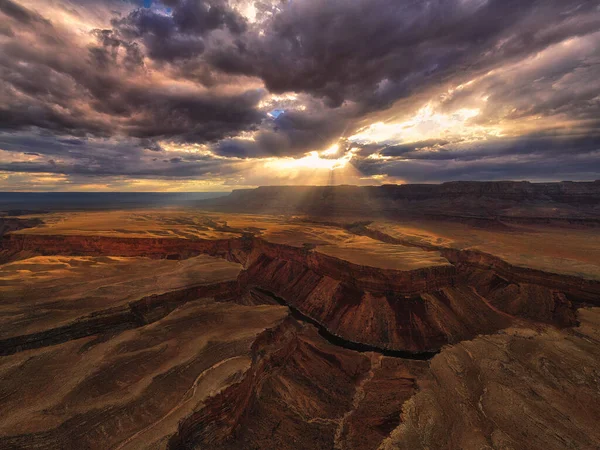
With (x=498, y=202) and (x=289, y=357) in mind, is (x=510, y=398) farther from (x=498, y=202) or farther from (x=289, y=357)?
(x=498, y=202)

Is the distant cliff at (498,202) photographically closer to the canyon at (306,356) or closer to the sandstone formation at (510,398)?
the canyon at (306,356)

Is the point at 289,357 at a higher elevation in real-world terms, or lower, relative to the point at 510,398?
lower

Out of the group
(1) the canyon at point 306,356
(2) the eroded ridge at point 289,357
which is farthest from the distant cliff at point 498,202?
(2) the eroded ridge at point 289,357

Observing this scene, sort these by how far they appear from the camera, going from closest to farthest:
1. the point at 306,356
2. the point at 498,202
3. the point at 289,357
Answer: the point at 289,357 → the point at 306,356 → the point at 498,202

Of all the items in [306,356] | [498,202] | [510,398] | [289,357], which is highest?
[510,398]

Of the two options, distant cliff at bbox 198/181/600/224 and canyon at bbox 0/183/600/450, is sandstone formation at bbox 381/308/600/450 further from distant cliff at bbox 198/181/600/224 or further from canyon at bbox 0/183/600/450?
distant cliff at bbox 198/181/600/224

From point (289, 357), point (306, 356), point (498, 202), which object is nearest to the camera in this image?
point (289, 357)

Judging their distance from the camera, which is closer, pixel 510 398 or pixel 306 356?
pixel 510 398

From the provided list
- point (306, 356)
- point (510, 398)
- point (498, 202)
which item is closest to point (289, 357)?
point (306, 356)

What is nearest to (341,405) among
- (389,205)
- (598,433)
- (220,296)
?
(598,433)
